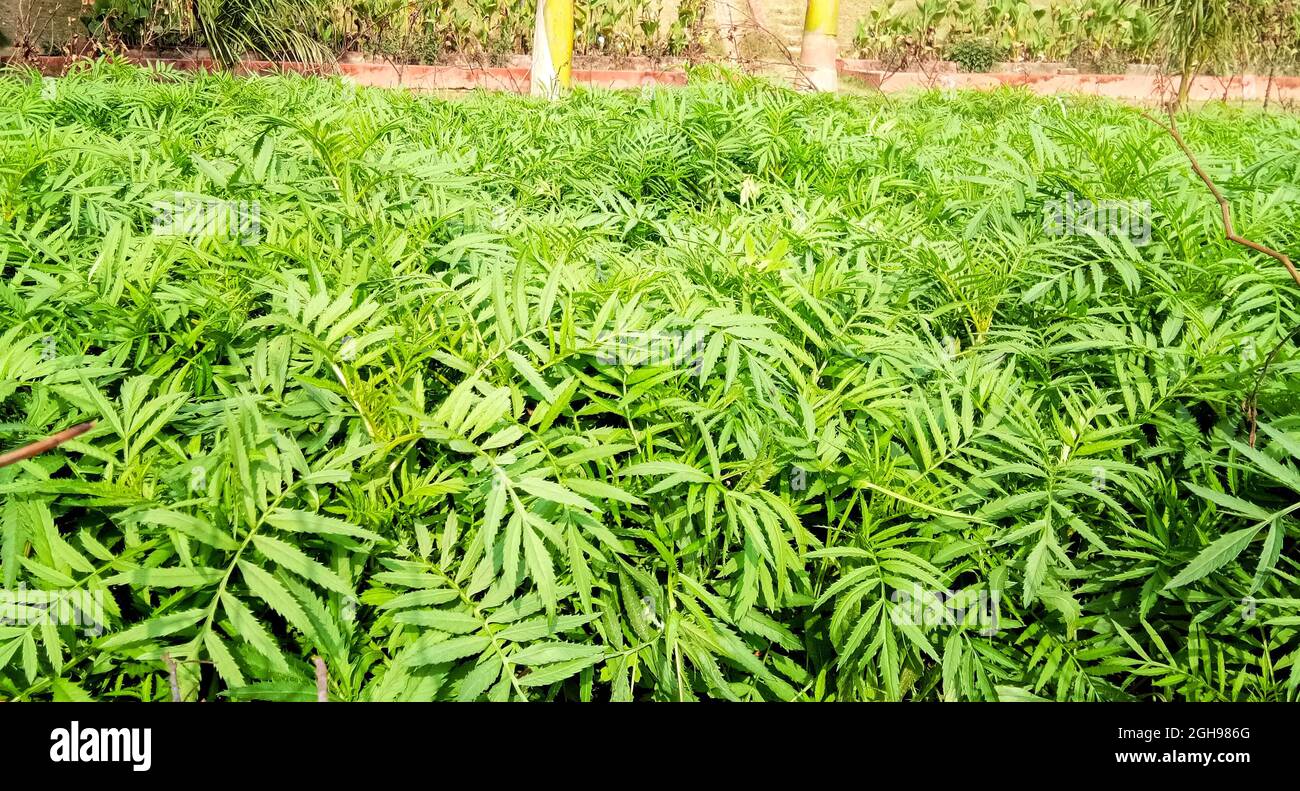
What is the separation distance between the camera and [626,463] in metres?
1.57

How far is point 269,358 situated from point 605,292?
2.04 feet

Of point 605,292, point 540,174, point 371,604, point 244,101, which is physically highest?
point 244,101

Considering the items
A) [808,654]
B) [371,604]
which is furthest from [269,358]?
[808,654]

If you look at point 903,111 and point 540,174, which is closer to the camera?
point 540,174

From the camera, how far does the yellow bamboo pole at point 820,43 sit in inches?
268

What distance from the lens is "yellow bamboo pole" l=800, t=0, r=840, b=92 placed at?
22.3 ft

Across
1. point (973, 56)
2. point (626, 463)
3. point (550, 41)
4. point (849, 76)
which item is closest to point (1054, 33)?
point (973, 56)

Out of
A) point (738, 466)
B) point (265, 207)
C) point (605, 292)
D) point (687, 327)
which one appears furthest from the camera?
point (265, 207)

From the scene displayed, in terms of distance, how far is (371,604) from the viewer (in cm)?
131

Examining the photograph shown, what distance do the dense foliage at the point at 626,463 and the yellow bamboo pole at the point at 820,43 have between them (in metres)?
4.94

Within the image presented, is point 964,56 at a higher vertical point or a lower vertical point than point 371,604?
higher

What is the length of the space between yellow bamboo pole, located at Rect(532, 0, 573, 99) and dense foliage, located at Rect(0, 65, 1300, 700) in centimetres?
468

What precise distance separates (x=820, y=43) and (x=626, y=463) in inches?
240
